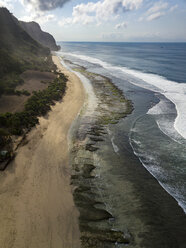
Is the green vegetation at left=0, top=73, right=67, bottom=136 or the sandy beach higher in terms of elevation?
the green vegetation at left=0, top=73, right=67, bottom=136

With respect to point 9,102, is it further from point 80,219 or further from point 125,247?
point 125,247

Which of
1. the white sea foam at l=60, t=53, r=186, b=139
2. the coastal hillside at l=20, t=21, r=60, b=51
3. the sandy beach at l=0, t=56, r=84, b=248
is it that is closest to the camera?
the sandy beach at l=0, t=56, r=84, b=248

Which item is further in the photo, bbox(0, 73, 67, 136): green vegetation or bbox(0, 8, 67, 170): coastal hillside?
bbox(0, 73, 67, 136): green vegetation

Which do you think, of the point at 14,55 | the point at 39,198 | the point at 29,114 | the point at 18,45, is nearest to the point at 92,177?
the point at 39,198

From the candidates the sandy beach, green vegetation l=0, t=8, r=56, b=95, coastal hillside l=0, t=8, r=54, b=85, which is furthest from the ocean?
coastal hillside l=0, t=8, r=54, b=85

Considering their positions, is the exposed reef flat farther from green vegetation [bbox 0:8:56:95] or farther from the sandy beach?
green vegetation [bbox 0:8:56:95]

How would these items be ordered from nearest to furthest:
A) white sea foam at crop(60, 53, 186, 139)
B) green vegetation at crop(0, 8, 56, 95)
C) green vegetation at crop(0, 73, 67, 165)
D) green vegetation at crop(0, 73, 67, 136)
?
green vegetation at crop(0, 73, 67, 165) < green vegetation at crop(0, 73, 67, 136) < white sea foam at crop(60, 53, 186, 139) < green vegetation at crop(0, 8, 56, 95)

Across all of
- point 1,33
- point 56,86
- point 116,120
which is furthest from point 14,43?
point 116,120

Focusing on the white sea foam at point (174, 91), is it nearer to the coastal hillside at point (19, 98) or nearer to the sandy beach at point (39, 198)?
the sandy beach at point (39, 198)

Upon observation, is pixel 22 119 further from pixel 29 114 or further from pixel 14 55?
pixel 14 55

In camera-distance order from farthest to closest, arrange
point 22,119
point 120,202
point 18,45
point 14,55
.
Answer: point 18,45
point 14,55
point 22,119
point 120,202
